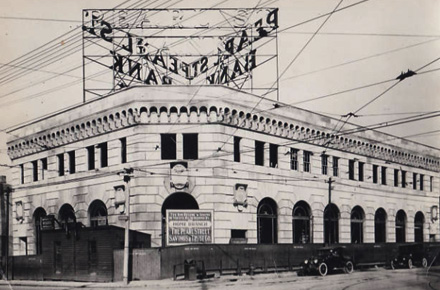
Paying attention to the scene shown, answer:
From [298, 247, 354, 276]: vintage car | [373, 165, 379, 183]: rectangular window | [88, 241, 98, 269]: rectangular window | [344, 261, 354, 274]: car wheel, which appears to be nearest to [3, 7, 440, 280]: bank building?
[88, 241, 98, 269]: rectangular window

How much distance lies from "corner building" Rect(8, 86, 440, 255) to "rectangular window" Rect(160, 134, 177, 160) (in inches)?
2.6

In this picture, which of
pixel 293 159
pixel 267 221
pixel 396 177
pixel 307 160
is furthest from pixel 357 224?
pixel 267 221

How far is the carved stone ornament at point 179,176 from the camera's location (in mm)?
39031

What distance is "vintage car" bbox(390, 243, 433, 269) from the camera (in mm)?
40844

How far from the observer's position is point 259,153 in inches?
1693

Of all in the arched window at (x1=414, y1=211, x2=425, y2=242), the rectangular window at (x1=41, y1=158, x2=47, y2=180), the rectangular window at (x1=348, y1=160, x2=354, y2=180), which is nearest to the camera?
the rectangular window at (x1=41, y1=158, x2=47, y2=180)

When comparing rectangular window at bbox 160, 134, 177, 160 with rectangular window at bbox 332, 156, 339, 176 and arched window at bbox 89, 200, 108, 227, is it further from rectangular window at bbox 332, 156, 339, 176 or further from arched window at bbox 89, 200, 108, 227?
rectangular window at bbox 332, 156, 339, 176

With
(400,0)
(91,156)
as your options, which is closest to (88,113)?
(91,156)

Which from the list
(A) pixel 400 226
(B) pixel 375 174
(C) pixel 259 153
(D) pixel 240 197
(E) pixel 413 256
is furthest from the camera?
(A) pixel 400 226

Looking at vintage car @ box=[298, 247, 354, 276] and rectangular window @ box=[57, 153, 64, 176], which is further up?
rectangular window @ box=[57, 153, 64, 176]

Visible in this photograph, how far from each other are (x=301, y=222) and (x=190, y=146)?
11.6 meters

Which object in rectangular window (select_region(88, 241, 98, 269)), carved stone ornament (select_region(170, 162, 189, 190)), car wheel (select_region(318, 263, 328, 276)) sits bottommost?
car wheel (select_region(318, 263, 328, 276))

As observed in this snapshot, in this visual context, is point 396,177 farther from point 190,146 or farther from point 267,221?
point 190,146

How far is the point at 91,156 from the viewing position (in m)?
44.2
